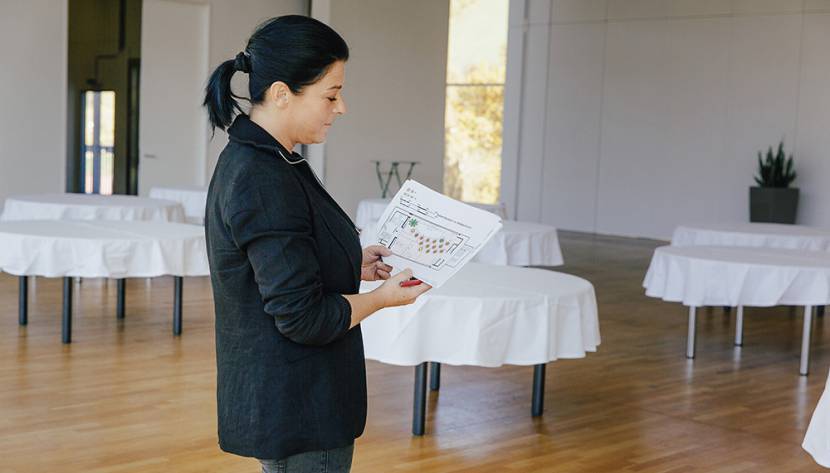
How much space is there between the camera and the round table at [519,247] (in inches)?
296

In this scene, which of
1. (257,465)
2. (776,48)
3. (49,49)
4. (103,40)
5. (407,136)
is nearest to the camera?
(257,465)

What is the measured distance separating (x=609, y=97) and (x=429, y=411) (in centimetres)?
1033

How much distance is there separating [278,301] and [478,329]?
8.00 ft

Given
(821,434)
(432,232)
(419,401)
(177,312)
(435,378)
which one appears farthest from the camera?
(177,312)

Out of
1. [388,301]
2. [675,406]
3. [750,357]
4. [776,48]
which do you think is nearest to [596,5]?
[776,48]

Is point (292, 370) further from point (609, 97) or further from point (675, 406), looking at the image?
point (609, 97)

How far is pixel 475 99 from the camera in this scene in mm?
16031

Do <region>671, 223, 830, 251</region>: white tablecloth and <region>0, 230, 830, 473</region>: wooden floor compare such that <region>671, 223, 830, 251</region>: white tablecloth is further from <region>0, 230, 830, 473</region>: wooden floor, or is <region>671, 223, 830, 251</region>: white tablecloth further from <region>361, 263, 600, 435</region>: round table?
<region>361, 263, 600, 435</region>: round table

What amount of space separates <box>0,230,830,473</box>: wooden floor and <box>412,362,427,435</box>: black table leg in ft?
0.18

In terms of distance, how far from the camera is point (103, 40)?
50.1 feet

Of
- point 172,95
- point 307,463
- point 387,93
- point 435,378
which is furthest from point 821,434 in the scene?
point 387,93

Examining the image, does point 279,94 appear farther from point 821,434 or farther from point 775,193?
point 775,193

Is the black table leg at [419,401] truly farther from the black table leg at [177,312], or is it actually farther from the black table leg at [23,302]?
the black table leg at [23,302]

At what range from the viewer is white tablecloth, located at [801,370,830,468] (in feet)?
8.52
